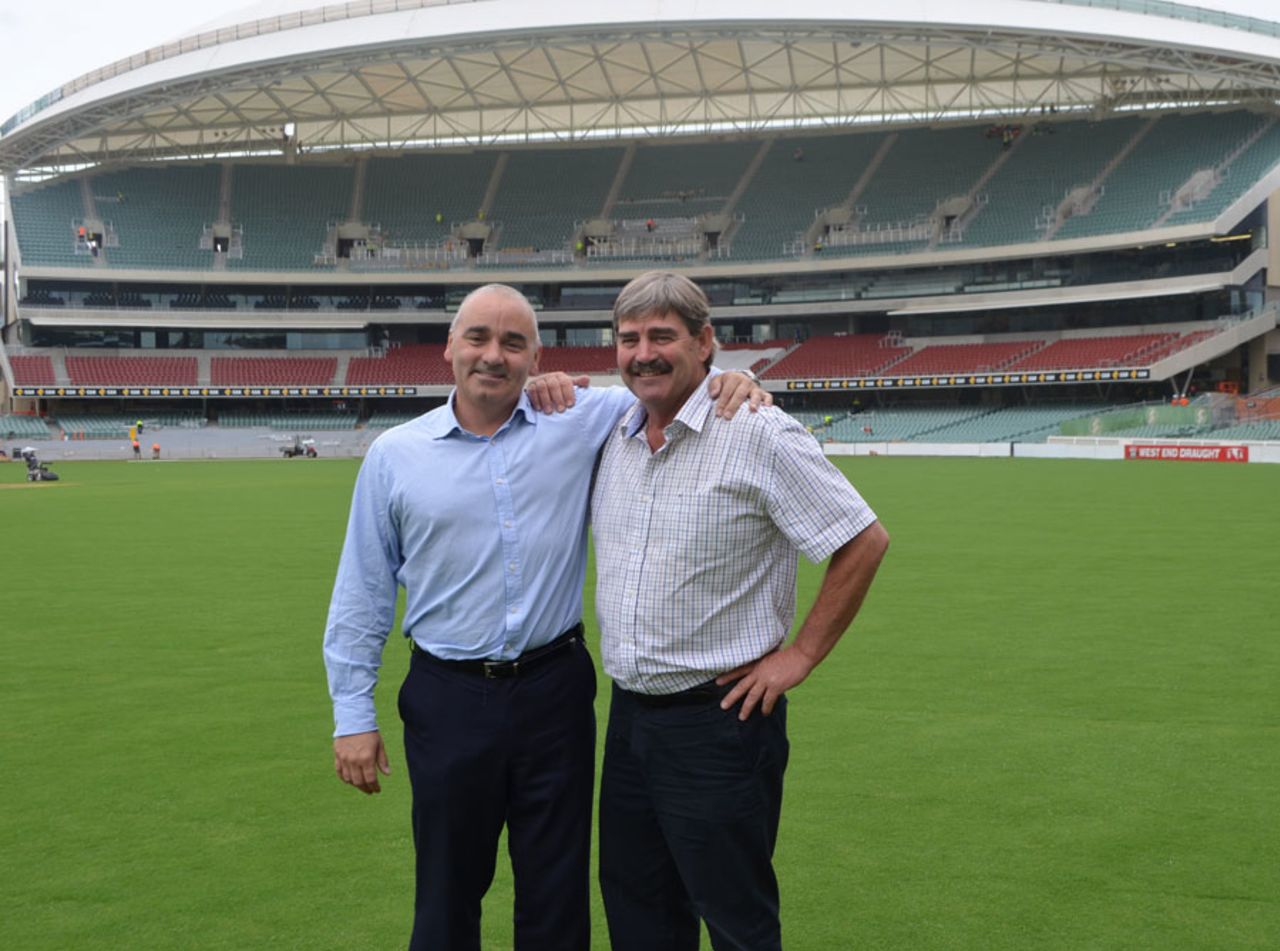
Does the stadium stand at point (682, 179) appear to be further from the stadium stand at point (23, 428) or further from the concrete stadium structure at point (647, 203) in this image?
the stadium stand at point (23, 428)

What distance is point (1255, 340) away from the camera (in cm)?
5834

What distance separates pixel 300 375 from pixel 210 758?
6796cm

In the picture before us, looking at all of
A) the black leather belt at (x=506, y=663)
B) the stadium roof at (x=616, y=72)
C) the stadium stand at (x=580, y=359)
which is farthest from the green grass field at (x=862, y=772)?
the stadium stand at (x=580, y=359)

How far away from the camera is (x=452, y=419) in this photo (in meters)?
3.94

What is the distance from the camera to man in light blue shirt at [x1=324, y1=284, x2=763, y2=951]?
3.85 m

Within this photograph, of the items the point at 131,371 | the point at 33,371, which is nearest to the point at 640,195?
the point at 131,371

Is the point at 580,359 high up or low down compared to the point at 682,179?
down

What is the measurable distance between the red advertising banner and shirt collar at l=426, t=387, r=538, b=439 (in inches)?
1741

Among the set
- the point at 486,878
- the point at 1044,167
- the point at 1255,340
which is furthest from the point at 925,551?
the point at 1044,167

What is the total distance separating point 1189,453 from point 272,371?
51658 mm

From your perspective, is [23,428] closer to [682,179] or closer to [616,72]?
[616,72]

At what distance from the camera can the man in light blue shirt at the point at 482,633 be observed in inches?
152

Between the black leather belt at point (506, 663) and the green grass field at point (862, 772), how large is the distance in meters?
1.50

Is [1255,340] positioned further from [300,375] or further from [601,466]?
[601,466]
